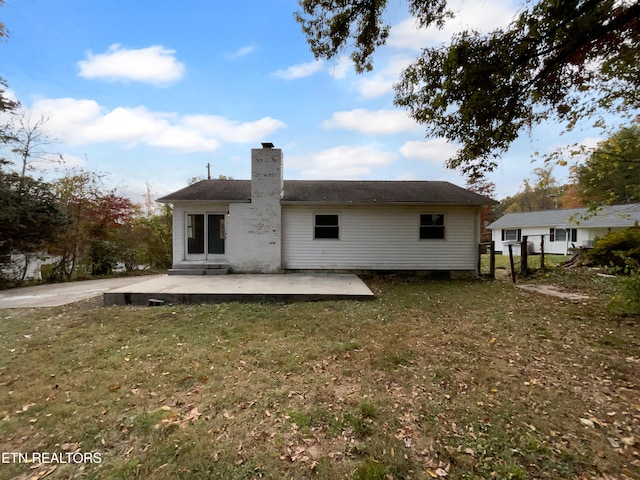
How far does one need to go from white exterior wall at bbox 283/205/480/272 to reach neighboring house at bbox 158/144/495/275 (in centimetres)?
4

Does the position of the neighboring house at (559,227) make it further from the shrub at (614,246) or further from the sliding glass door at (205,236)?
the sliding glass door at (205,236)

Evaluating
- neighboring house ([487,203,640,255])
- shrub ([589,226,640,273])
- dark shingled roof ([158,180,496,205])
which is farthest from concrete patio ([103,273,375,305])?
neighboring house ([487,203,640,255])

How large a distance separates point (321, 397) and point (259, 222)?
7.51 meters

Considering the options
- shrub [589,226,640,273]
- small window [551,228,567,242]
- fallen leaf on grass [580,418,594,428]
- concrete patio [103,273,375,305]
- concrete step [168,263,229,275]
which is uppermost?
small window [551,228,567,242]

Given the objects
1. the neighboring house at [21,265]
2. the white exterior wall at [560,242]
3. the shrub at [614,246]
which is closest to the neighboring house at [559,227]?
the white exterior wall at [560,242]

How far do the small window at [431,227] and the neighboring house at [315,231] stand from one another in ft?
0.11

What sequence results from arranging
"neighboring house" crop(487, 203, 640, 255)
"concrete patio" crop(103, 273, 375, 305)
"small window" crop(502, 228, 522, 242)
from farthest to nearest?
"small window" crop(502, 228, 522, 242) < "neighboring house" crop(487, 203, 640, 255) < "concrete patio" crop(103, 273, 375, 305)

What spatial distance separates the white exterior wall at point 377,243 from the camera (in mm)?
9898

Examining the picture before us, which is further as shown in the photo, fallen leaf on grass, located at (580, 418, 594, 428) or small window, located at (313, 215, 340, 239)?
small window, located at (313, 215, 340, 239)

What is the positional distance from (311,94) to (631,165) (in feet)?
28.6

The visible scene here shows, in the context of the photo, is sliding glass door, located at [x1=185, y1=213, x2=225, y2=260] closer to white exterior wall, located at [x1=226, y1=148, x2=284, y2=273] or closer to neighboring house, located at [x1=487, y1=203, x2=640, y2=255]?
white exterior wall, located at [x1=226, y1=148, x2=284, y2=273]

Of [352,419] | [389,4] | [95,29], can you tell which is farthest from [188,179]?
[352,419]

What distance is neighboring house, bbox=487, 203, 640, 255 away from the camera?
1941 cm

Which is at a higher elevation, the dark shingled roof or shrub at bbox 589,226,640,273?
the dark shingled roof
